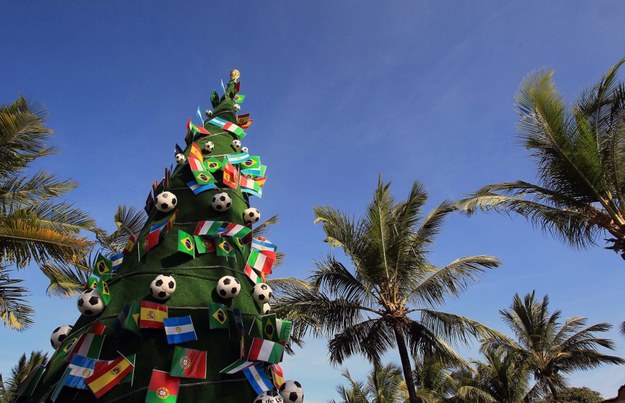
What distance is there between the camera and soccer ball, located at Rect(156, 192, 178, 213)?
718cm

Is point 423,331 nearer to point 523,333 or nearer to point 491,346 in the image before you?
point 491,346

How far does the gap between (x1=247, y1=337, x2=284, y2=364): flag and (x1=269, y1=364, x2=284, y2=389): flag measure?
34cm

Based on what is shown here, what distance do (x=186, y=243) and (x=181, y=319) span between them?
1343 mm

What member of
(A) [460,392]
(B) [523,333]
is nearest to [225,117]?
(A) [460,392]

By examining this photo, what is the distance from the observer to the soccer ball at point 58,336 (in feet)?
20.6

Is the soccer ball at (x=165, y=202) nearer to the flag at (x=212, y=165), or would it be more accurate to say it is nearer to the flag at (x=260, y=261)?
the flag at (x=212, y=165)

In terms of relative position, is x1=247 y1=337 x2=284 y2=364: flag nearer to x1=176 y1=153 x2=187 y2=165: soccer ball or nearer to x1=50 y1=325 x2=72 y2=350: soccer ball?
x1=50 y1=325 x2=72 y2=350: soccer ball

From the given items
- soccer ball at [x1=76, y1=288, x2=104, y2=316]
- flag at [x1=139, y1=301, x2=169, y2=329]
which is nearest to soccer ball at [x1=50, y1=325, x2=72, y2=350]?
soccer ball at [x1=76, y1=288, x2=104, y2=316]

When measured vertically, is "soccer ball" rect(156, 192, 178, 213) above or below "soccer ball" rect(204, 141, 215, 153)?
below

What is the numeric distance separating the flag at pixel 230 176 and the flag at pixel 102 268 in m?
2.52

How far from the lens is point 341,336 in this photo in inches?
458

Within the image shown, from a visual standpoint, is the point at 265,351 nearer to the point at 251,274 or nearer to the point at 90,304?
the point at 251,274

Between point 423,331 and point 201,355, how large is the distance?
7.83 metres

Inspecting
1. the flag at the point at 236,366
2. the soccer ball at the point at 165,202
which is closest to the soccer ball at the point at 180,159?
the soccer ball at the point at 165,202
